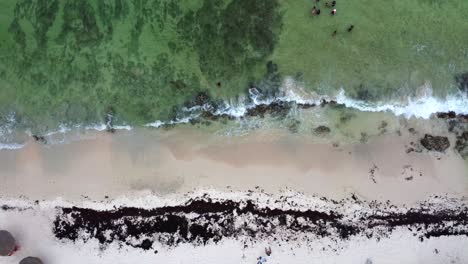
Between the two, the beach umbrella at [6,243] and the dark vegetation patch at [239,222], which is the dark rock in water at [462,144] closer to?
the dark vegetation patch at [239,222]

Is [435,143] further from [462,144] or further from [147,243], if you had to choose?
[147,243]

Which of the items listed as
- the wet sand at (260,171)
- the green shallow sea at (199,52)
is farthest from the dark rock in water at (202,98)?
the wet sand at (260,171)

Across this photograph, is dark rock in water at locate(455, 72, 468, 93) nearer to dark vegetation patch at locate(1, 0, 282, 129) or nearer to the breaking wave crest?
the breaking wave crest

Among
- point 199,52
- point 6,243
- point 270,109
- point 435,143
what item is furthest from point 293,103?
point 6,243

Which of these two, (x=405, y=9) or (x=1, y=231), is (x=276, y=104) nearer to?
(x=405, y=9)

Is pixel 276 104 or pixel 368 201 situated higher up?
pixel 276 104

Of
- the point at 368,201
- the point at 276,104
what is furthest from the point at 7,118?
the point at 368,201

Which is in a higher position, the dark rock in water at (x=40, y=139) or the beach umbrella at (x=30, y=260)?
the dark rock in water at (x=40, y=139)
